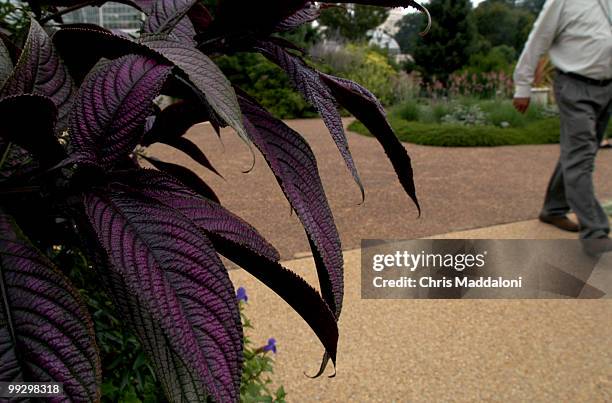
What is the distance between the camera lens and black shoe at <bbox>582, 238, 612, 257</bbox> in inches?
150

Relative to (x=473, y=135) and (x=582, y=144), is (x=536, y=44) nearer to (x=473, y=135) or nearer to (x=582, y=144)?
(x=582, y=144)

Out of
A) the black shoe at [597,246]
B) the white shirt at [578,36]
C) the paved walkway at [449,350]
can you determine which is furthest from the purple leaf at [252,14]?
the white shirt at [578,36]

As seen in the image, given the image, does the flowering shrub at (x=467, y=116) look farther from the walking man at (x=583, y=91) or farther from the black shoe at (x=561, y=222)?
the walking man at (x=583, y=91)

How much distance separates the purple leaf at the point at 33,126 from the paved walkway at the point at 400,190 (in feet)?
9.09

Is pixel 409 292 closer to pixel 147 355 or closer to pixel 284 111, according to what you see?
pixel 147 355

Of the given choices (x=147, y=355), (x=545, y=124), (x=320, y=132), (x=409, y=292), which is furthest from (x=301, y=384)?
(x=545, y=124)

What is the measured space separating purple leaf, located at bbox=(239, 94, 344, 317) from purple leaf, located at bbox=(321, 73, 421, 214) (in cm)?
9

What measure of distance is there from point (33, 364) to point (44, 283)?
0.22 ft

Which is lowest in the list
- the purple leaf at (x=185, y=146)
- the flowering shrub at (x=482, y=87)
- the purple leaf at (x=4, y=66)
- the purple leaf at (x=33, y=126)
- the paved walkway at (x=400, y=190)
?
the flowering shrub at (x=482, y=87)

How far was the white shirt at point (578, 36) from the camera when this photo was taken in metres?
3.91

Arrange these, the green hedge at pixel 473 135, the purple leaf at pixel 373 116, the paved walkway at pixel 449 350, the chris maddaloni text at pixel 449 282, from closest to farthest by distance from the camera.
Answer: the purple leaf at pixel 373 116
the paved walkway at pixel 449 350
the chris maddaloni text at pixel 449 282
the green hedge at pixel 473 135

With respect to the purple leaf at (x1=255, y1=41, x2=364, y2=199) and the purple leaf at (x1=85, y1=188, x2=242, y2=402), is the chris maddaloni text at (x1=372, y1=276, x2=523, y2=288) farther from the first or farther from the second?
the purple leaf at (x1=85, y1=188, x2=242, y2=402)

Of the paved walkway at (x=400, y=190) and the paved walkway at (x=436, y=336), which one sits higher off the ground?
the paved walkway at (x=436, y=336)

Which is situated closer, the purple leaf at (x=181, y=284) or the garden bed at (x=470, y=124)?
the purple leaf at (x=181, y=284)
